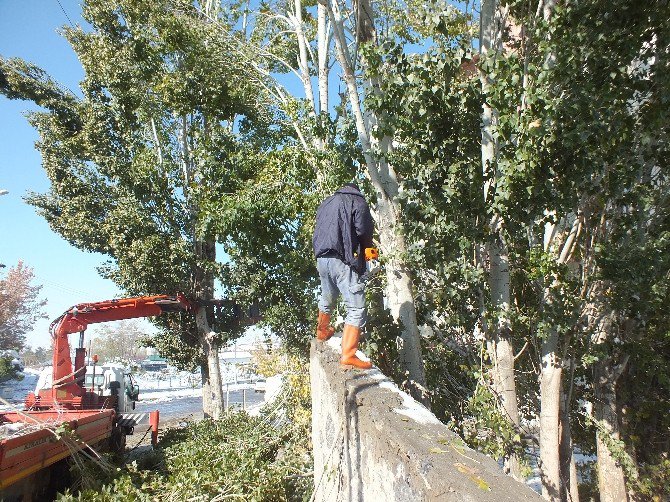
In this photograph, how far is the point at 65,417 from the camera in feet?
26.0

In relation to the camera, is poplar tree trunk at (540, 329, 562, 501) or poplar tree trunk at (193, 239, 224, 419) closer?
poplar tree trunk at (540, 329, 562, 501)

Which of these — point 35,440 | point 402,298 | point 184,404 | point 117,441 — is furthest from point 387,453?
point 184,404

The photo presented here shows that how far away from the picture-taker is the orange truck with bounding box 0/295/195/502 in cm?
590

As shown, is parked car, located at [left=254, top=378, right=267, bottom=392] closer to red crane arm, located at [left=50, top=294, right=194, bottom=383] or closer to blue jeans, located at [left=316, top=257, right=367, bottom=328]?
red crane arm, located at [left=50, top=294, right=194, bottom=383]

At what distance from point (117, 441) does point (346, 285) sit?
28.6 ft

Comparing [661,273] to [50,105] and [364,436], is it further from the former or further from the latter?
[50,105]

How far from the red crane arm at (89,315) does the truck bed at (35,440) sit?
117cm

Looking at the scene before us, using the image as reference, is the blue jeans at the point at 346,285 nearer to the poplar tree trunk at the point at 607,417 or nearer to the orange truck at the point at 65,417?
the orange truck at the point at 65,417

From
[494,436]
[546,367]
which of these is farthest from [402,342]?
[546,367]

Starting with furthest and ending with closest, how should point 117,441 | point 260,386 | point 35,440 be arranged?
point 260,386 < point 117,441 < point 35,440

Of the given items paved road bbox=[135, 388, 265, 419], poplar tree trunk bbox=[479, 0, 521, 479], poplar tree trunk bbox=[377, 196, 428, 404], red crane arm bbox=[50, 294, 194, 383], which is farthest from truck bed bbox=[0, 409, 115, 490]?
paved road bbox=[135, 388, 265, 419]

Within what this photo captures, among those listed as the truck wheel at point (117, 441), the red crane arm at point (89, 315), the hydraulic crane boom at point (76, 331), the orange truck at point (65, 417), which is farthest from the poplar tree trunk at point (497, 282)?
the truck wheel at point (117, 441)

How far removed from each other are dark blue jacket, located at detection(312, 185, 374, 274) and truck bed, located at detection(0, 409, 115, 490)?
403 centimetres

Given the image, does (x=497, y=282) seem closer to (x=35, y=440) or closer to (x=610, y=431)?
(x=610, y=431)
